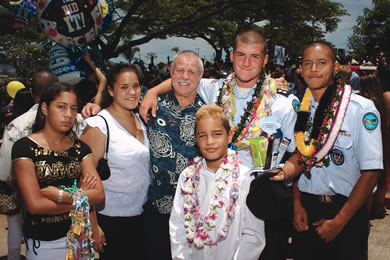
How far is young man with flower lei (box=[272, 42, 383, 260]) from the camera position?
2455 millimetres

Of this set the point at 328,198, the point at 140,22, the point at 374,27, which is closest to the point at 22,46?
the point at 140,22

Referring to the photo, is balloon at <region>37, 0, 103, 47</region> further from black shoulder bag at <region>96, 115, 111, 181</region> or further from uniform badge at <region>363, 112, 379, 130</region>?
uniform badge at <region>363, 112, 379, 130</region>

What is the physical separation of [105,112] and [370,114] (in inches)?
80.7

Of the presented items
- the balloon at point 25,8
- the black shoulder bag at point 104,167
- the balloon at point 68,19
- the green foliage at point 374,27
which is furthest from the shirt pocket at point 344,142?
the green foliage at point 374,27

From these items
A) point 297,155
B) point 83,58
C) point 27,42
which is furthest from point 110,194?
point 27,42

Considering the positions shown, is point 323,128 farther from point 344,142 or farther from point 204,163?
point 204,163

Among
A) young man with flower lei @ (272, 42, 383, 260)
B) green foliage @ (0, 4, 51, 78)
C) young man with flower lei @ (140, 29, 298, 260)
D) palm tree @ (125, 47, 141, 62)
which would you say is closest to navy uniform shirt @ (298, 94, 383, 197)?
young man with flower lei @ (272, 42, 383, 260)

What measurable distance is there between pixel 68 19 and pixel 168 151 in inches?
115

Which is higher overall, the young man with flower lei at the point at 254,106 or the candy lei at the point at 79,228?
the young man with flower lei at the point at 254,106

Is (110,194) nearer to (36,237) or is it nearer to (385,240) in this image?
(36,237)

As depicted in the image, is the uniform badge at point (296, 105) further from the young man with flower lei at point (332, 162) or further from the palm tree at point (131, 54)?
the palm tree at point (131, 54)

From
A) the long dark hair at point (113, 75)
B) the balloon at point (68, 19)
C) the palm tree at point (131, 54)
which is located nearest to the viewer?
the long dark hair at point (113, 75)

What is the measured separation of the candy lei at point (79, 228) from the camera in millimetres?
2455

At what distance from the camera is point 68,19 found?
4715 millimetres
